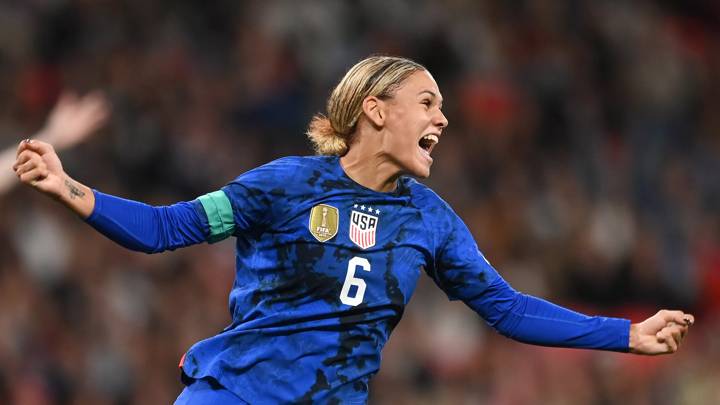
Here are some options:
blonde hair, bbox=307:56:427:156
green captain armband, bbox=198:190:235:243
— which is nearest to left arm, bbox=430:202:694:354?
blonde hair, bbox=307:56:427:156

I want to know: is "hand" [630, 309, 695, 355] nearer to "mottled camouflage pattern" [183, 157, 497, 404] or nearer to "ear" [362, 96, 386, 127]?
"mottled camouflage pattern" [183, 157, 497, 404]

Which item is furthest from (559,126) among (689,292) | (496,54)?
(689,292)

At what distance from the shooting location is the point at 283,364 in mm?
4070

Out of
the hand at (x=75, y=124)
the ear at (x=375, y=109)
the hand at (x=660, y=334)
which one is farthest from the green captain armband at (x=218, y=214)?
the hand at (x=660, y=334)

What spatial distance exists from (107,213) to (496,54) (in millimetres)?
7690

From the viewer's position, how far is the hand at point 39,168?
3650 mm

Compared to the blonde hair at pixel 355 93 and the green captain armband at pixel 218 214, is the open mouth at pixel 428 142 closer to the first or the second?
the blonde hair at pixel 355 93

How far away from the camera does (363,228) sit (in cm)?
419

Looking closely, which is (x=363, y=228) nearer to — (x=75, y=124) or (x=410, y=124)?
(x=410, y=124)

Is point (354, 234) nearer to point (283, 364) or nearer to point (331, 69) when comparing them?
point (283, 364)

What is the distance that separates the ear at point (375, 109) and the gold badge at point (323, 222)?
37 centimetres

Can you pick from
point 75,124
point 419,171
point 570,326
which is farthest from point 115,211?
point 570,326

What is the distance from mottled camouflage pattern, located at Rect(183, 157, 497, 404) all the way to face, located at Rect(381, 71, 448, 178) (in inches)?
6.7

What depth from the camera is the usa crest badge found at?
4.16 m
